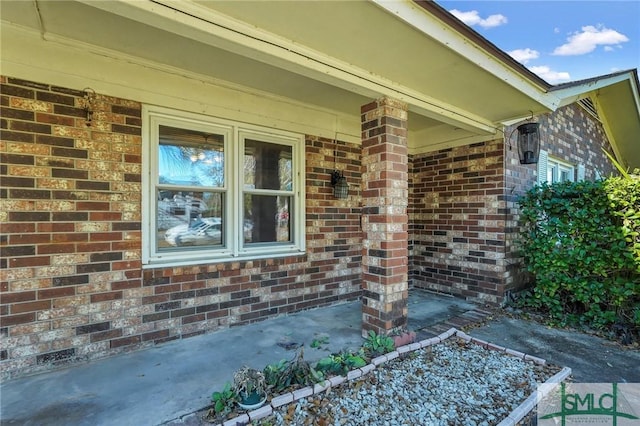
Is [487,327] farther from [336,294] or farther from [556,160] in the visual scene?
[556,160]

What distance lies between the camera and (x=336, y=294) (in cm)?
442

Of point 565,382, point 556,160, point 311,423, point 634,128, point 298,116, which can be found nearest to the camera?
point 311,423

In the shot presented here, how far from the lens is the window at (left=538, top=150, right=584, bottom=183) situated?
17.5ft

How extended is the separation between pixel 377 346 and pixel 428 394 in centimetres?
64

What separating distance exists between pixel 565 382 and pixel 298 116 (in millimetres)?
3721

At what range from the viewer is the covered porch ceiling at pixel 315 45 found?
2.03 metres

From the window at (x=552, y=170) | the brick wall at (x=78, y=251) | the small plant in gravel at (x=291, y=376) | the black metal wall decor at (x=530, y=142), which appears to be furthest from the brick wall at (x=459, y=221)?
the brick wall at (x=78, y=251)

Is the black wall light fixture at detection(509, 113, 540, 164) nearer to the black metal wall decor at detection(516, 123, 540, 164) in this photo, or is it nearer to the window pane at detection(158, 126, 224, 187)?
the black metal wall decor at detection(516, 123, 540, 164)

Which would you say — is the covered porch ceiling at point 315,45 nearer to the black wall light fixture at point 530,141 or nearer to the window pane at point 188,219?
the black wall light fixture at point 530,141

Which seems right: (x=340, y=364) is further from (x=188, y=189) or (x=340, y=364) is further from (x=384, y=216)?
(x=188, y=189)

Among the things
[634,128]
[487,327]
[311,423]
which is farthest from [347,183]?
[634,128]

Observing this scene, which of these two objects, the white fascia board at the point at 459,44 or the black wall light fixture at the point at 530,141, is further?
the black wall light fixture at the point at 530,141

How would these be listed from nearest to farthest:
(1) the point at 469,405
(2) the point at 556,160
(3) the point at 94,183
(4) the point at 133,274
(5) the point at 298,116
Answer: (1) the point at 469,405 → (3) the point at 94,183 → (4) the point at 133,274 → (5) the point at 298,116 → (2) the point at 556,160

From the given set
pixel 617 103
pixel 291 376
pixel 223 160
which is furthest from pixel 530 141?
pixel 617 103
